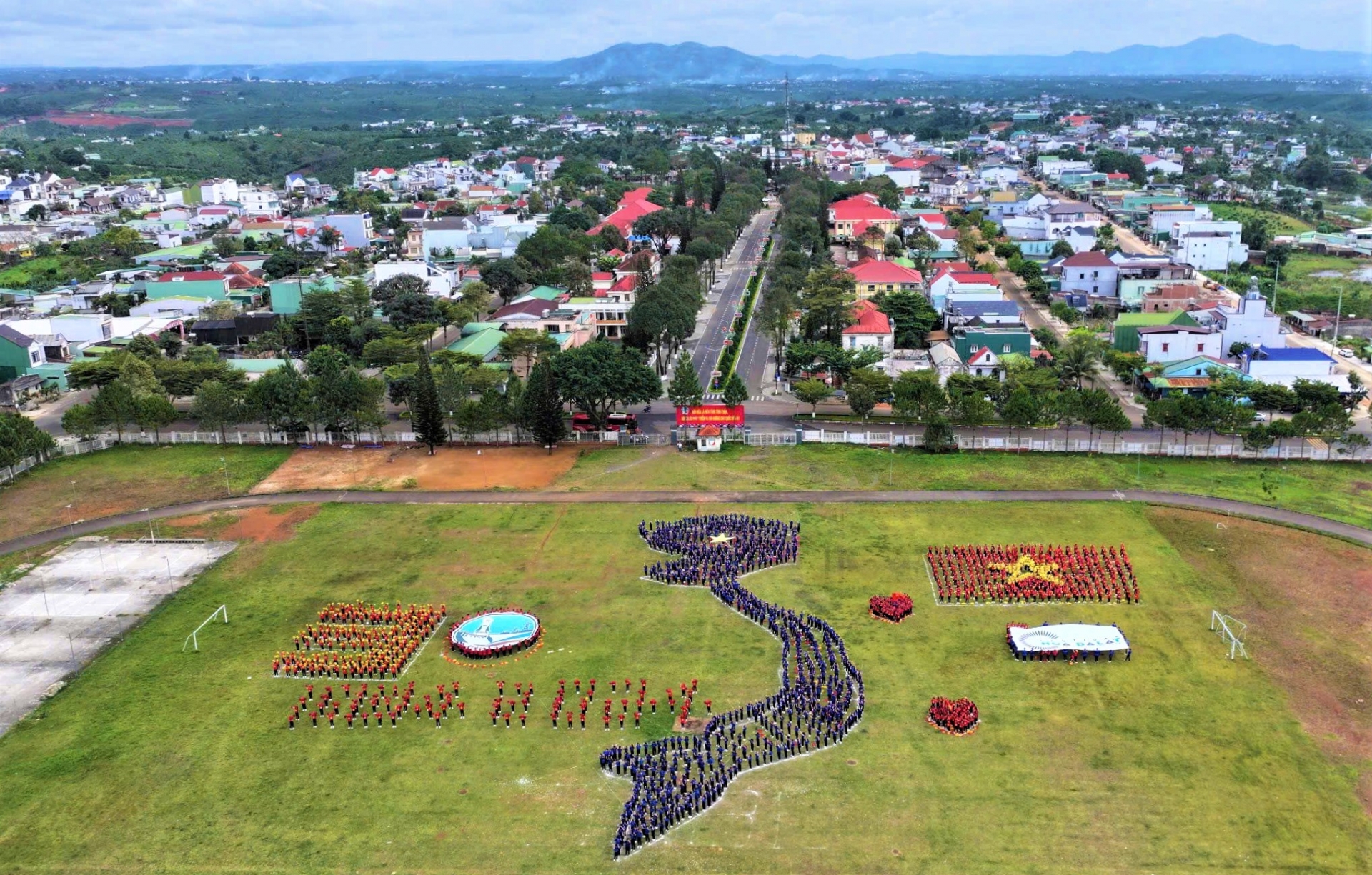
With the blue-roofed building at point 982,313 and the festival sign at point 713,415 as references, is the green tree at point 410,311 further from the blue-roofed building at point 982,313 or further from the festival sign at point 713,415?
the blue-roofed building at point 982,313

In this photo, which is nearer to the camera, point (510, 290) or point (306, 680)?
point (306, 680)

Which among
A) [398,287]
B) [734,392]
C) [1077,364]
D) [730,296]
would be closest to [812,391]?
[734,392]

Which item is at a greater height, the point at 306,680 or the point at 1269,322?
the point at 1269,322

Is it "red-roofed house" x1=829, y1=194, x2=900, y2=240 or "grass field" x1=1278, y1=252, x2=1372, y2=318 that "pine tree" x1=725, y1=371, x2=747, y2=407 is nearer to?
"grass field" x1=1278, y1=252, x2=1372, y2=318

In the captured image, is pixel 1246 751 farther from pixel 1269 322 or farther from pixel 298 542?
pixel 1269 322

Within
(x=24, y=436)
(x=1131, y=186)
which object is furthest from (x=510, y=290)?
(x=1131, y=186)

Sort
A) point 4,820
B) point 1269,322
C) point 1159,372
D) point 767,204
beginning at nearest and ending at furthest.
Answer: point 4,820 → point 1159,372 → point 1269,322 → point 767,204
